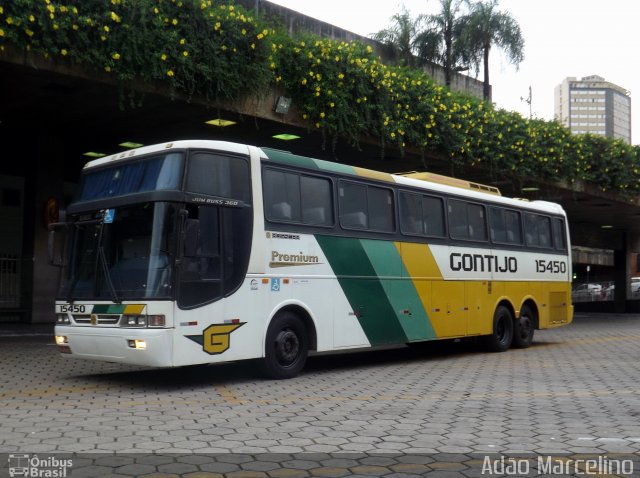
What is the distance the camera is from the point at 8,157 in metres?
23.2

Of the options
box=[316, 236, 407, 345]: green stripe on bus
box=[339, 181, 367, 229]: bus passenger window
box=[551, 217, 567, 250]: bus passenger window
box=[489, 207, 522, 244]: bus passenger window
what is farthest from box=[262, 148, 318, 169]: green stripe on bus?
box=[551, 217, 567, 250]: bus passenger window

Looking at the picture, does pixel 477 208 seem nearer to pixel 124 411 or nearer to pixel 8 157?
pixel 124 411

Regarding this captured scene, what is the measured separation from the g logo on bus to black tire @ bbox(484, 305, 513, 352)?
24.7 feet

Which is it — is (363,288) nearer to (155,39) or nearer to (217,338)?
(217,338)

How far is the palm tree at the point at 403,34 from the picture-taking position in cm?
3846

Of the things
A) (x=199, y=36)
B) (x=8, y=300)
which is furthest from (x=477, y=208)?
(x=8, y=300)

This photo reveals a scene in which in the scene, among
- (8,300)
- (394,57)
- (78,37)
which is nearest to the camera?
(78,37)

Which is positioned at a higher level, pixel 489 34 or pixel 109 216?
pixel 489 34

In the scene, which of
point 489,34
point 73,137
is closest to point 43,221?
point 73,137

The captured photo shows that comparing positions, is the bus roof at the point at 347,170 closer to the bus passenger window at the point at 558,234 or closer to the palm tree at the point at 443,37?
the bus passenger window at the point at 558,234

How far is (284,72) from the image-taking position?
16.7 m

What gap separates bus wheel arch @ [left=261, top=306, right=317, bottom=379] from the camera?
10500 millimetres

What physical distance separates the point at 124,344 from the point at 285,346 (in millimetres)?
2456

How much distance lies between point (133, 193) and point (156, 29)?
5.24m
